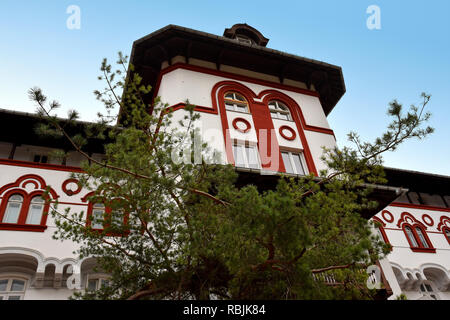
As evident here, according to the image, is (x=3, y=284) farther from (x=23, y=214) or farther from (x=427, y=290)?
(x=427, y=290)

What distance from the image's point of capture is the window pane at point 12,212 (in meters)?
9.51

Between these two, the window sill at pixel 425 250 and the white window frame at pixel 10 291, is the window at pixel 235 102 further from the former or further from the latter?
the white window frame at pixel 10 291

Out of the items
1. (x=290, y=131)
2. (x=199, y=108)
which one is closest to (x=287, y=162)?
(x=290, y=131)

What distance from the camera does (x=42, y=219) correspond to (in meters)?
9.61

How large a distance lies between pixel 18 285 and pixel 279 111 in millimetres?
10578

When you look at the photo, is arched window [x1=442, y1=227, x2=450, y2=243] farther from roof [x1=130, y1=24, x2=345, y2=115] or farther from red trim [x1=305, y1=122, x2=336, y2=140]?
roof [x1=130, y1=24, x2=345, y2=115]

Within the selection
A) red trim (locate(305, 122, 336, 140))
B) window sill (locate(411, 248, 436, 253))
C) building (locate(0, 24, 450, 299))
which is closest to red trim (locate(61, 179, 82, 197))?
building (locate(0, 24, 450, 299))

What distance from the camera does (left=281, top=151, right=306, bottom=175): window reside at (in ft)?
41.0

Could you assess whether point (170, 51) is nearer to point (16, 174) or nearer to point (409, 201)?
point (16, 174)

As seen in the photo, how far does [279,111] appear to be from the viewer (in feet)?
47.1

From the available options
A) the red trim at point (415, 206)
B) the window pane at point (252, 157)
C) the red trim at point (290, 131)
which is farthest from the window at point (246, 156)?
the red trim at point (415, 206)

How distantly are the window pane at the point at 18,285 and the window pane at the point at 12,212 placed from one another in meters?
1.58

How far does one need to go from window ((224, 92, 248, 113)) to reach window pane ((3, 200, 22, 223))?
7634 millimetres
